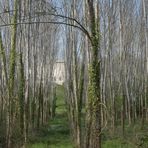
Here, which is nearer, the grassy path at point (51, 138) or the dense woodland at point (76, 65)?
the dense woodland at point (76, 65)

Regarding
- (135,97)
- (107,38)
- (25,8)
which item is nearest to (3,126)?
(25,8)

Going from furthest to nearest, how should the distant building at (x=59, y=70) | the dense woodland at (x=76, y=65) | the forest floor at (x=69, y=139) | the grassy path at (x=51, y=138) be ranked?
the distant building at (x=59, y=70) → the grassy path at (x=51, y=138) → the forest floor at (x=69, y=139) → the dense woodland at (x=76, y=65)

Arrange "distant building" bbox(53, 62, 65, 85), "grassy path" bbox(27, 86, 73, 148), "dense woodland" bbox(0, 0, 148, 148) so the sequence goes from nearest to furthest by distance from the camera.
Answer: "dense woodland" bbox(0, 0, 148, 148) < "grassy path" bbox(27, 86, 73, 148) < "distant building" bbox(53, 62, 65, 85)

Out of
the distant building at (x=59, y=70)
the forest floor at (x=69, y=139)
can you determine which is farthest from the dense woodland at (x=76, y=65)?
the distant building at (x=59, y=70)

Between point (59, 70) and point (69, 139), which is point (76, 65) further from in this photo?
point (59, 70)

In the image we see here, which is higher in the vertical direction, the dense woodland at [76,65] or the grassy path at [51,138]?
the dense woodland at [76,65]

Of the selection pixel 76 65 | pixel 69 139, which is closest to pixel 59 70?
pixel 69 139

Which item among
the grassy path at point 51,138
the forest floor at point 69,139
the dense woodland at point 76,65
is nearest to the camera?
the dense woodland at point 76,65

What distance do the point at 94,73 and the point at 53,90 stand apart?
26.5m

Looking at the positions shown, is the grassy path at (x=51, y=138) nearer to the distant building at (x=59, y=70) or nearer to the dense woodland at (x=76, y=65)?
the dense woodland at (x=76, y=65)

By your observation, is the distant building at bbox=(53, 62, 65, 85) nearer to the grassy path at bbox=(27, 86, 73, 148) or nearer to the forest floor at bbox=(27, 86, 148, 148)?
the grassy path at bbox=(27, 86, 73, 148)

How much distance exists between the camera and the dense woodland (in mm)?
8211

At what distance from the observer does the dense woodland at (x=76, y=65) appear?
8.21m

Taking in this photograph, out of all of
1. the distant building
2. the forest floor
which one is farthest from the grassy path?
the distant building
